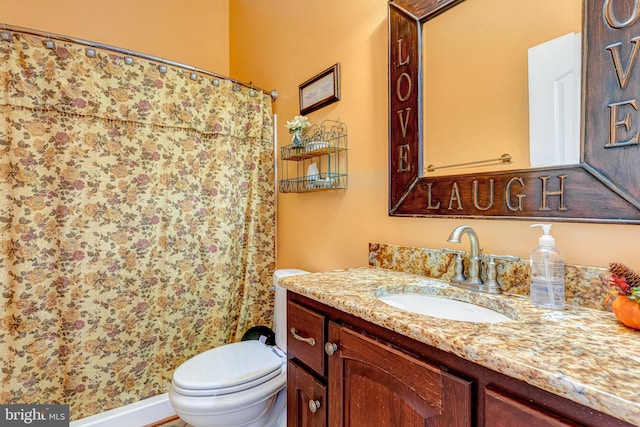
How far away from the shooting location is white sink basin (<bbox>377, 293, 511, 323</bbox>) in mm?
864

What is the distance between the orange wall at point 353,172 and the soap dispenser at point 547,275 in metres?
0.08

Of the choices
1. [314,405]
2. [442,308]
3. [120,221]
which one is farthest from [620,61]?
[120,221]

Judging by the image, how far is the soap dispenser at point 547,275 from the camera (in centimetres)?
77

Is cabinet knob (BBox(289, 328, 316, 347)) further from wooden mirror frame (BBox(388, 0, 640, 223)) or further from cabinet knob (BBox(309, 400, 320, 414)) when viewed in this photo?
wooden mirror frame (BBox(388, 0, 640, 223))

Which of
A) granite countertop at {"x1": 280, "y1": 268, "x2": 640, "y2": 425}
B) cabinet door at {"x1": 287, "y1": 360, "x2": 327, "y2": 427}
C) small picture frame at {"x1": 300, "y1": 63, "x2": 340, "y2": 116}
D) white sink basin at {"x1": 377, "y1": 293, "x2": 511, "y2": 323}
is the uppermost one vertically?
small picture frame at {"x1": 300, "y1": 63, "x2": 340, "y2": 116}

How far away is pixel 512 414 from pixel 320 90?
154cm

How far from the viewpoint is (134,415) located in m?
1.66

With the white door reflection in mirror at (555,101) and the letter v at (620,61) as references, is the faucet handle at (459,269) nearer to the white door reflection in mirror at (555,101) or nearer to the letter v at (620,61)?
the white door reflection in mirror at (555,101)

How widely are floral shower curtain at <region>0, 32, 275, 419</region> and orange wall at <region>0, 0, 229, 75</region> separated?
86cm

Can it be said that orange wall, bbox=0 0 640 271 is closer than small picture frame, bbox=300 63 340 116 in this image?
Yes

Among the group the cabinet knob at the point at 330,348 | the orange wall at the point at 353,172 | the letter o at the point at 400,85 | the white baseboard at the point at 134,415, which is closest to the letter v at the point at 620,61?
the orange wall at the point at 353,172

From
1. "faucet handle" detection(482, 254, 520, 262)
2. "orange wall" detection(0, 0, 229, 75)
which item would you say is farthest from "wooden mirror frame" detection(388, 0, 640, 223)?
"orange wall" detection(0, 0, 229, 75)

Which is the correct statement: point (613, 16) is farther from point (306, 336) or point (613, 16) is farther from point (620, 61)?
point (306, 336)

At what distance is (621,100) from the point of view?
0.73m
